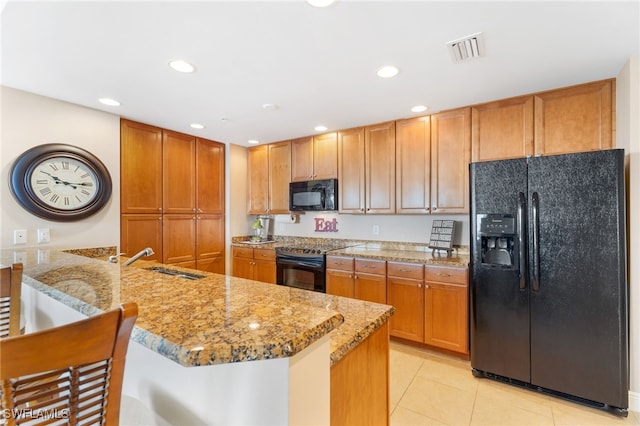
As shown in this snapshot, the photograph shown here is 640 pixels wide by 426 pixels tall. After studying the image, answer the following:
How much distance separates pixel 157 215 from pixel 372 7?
307 cm

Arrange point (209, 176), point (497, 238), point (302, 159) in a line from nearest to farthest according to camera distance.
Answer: point (497, 238) → point (302, 159) → point (209, 176)

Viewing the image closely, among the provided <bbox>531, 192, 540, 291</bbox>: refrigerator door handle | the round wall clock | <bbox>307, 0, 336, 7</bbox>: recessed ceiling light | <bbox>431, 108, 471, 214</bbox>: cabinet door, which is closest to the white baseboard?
<bbox>531, 192, 540, 291</bbox>: refrigerator door handle

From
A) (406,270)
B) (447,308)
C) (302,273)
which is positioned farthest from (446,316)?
(302,273)

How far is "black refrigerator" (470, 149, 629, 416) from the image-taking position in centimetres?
190

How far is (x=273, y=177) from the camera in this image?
Answer: 4199 millimetres

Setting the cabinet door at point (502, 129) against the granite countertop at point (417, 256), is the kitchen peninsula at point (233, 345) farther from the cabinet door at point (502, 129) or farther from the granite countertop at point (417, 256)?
the cabinet door at point (502, 129)

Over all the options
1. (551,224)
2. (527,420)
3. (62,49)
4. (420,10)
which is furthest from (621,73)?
(62,49)

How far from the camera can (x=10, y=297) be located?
4.12 feet

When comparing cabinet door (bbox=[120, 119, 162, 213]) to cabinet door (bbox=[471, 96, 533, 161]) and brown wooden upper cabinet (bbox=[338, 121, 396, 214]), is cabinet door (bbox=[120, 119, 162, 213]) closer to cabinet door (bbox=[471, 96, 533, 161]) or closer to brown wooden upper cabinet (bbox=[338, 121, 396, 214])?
brown wooden upper cabinet (bbox=[338, 121, 396, 214])

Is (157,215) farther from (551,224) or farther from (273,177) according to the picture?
(551,224)

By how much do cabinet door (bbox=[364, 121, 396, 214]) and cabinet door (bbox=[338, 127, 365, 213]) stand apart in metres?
0.07

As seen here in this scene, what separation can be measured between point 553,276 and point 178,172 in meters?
3.84

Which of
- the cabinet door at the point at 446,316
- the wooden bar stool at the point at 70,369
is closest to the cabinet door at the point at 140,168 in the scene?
the wooden bar stool at the point at 70,369

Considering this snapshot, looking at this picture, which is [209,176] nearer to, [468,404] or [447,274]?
[447,274]
